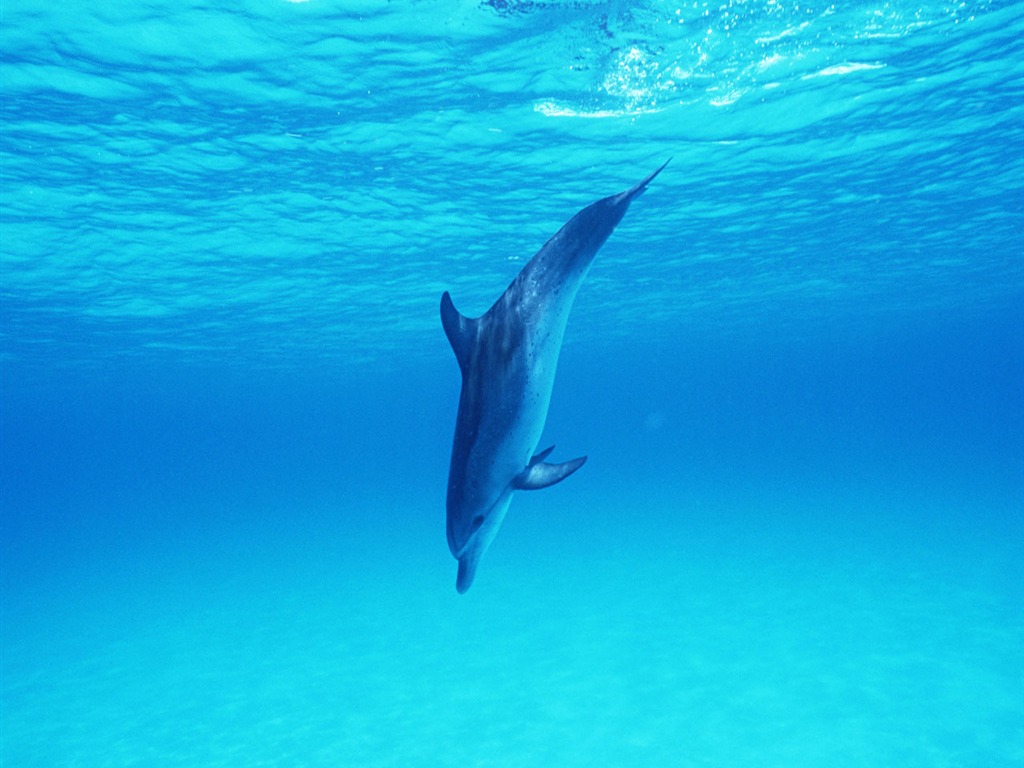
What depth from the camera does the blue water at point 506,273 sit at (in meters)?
10.9

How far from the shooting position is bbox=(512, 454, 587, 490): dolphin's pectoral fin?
3922 millimetres

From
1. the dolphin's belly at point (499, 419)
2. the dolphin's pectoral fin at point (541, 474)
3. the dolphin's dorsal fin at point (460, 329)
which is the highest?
the dolphin's dorsal fin at point (460, 329)

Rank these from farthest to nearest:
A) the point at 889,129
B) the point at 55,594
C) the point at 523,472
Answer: the point at 55,594 → the point at 889,129 → the point at 523,472

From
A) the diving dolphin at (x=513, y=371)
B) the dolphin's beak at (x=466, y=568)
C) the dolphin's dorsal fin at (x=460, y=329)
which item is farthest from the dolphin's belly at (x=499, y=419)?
the dolphin's beak at (x=466, y=568)

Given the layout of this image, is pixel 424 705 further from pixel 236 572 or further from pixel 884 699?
pixel 236 572

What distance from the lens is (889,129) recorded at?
1598cm

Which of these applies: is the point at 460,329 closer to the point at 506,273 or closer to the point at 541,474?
the point at 541,474

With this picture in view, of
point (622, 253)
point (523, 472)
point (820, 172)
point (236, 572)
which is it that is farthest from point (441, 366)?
point (523, 472)

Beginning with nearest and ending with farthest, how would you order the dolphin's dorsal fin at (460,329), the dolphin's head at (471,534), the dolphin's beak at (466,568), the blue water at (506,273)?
the dolphin's dorsal fin at (460,329) → the dolphin's head at (471,534) → the dolphin's beak at (466,568) → the blue water at (506,273)

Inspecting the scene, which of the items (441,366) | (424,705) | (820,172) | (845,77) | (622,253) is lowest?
(441,366)

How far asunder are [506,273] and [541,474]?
22.9 m

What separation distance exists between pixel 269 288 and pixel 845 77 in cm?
2067

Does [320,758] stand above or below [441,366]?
above

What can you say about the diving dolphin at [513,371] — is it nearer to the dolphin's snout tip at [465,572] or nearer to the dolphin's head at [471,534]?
the dolphin's head at [471,534]
